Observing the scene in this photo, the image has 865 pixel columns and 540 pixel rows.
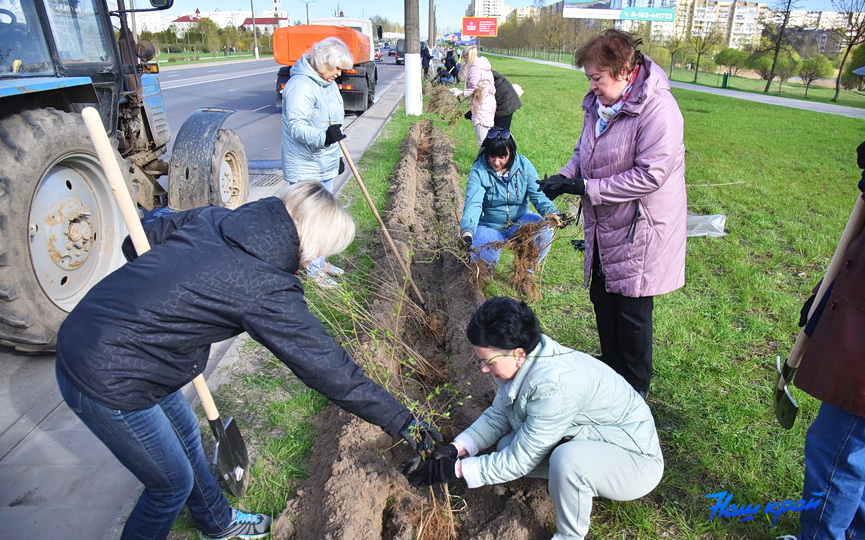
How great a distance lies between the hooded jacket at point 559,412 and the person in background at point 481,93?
589 centimetres

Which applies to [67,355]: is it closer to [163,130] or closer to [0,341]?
[0,341]

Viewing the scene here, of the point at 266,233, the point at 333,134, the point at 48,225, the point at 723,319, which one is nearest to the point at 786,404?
the point at 723,319

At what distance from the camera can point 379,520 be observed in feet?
7.87

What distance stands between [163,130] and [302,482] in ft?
14.9

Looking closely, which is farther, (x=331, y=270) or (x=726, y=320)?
(x=331, y=270)

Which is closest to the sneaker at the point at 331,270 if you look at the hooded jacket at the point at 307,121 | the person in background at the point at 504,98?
the hooded jacket at the point at 307,121

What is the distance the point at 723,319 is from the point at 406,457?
265 centimetres

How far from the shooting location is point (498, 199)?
4398 mm

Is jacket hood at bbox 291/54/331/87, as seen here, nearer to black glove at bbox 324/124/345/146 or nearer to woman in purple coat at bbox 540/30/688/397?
black glove at bbox 324/124/345/146

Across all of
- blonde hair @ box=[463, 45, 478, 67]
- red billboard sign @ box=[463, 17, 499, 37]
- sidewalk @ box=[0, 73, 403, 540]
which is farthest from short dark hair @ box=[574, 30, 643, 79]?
red billboard sign @ box=[463, 17, 499, 37]

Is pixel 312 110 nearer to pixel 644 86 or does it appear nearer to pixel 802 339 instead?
pixel 644 86

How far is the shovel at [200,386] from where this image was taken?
2.04 meters

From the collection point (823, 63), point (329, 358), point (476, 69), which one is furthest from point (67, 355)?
point (823, 63)

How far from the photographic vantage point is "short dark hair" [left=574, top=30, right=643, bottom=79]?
7.97 ft
